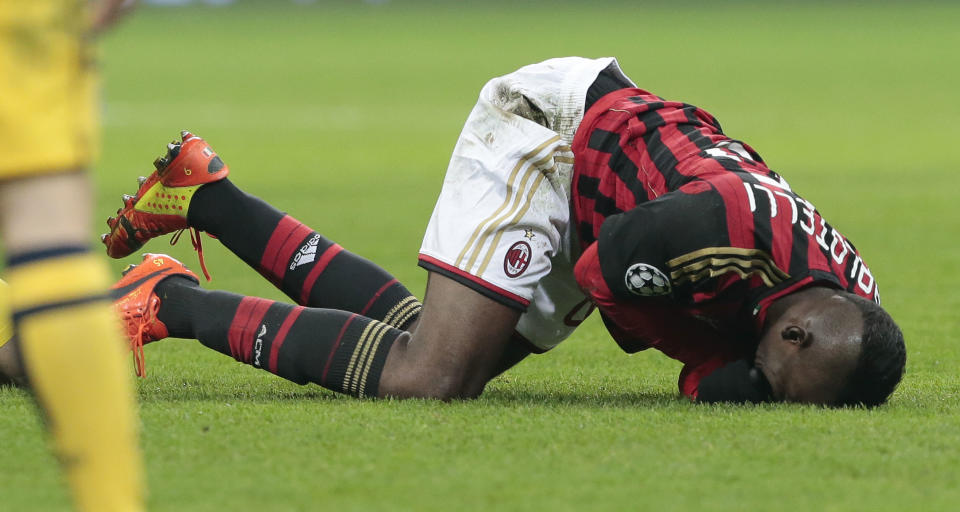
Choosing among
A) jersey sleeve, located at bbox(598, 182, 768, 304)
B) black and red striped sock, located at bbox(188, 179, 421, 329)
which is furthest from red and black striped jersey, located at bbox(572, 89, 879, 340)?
black and red striped sock, located at bbox(188, 179, 421, 329)

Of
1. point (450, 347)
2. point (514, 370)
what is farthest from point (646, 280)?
point (514, 370)

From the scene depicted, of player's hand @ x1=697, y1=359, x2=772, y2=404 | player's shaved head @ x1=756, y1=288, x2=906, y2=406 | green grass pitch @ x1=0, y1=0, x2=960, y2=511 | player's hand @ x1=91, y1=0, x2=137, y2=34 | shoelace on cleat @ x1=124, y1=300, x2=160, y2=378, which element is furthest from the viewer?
shoelace on cleat @ x1=124, y1=300, x2=160, y2=378

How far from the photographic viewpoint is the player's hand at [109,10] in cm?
198

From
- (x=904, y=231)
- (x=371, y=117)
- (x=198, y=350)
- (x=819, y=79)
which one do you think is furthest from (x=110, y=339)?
(x=819, y=79)

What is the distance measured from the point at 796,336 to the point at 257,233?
148 centimetres

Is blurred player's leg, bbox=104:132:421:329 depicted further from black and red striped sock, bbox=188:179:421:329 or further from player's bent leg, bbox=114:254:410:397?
player's bent leg, bbox=114:254:410:397

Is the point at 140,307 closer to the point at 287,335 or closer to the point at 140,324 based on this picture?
the point at 140,324

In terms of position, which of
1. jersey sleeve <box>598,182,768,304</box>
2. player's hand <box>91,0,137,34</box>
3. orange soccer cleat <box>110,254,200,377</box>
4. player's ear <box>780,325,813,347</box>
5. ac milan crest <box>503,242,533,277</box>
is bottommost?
orange soccer cleat <box>110,254,200,377</box>

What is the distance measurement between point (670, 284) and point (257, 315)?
0.99 metres

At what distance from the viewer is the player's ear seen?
2916 mm

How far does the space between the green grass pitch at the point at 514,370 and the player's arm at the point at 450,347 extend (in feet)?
0.23

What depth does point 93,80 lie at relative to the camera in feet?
6.26

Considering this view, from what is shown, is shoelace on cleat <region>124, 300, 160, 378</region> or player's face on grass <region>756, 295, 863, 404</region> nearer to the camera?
player's face on grass <region>756, 295, 863, 404</region>

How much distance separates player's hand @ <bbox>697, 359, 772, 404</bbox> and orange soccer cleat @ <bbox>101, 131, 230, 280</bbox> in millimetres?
1362
